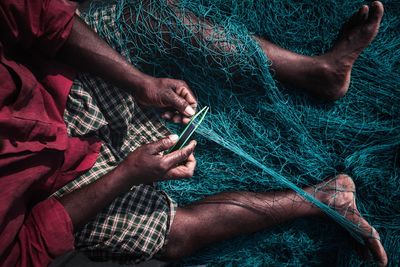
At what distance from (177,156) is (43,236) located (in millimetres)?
524

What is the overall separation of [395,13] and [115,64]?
4.07ft

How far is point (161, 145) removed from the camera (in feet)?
4.43

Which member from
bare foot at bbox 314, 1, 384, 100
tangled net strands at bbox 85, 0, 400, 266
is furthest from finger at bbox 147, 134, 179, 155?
bare foot at bbox 314, 1, 384, 100

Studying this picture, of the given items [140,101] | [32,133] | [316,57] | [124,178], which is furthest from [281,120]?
[32,133]

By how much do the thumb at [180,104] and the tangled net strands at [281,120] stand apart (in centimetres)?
18

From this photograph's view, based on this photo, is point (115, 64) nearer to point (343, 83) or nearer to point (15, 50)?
point (15, 50)

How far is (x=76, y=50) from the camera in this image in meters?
1.42

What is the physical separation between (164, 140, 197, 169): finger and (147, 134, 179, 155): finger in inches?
1.3

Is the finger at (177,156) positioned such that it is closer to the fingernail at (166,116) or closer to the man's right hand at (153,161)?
the man's right hand at (153,161)

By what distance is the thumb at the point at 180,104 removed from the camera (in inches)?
55.7

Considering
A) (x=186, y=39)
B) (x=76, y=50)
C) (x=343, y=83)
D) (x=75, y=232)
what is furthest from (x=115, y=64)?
(x=343, y=83)

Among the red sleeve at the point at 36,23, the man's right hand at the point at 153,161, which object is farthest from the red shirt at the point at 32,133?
the man's right hand at the point at 153,161

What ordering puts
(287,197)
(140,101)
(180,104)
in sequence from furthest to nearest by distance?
(287,197)
(140,101)
(180,104)

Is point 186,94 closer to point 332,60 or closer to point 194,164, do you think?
point 194,164
